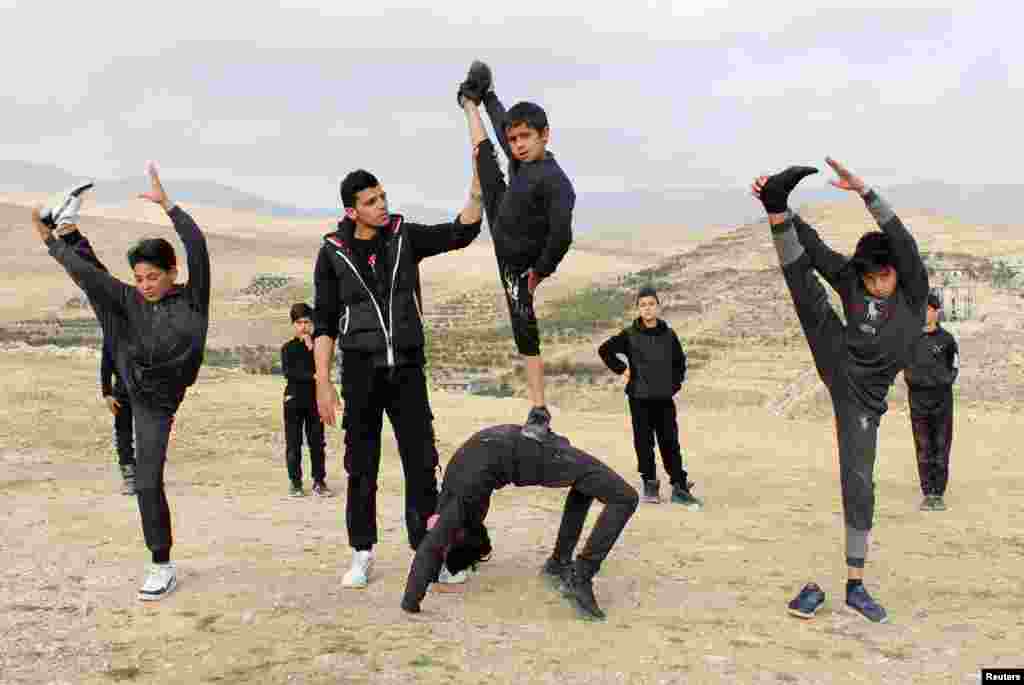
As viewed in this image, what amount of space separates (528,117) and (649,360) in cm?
387

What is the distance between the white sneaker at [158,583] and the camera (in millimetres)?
5379

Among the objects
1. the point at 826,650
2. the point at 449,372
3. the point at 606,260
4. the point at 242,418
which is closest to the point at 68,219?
the point at 826,650

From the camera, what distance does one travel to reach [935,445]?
9.21m

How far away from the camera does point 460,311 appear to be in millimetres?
53156

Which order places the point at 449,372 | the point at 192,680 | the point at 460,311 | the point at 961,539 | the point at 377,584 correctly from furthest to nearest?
the point at 460,311 → the point at 449,372 → the point at 961,539 → the point at 377,584 → the point at 192,680

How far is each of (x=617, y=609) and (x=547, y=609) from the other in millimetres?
412

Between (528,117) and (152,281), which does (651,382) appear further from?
(152,281)

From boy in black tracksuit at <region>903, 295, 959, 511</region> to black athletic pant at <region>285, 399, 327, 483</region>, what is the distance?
5.96 metres

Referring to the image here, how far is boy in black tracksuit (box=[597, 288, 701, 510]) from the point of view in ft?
28.4

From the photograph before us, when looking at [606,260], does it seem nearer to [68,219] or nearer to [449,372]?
[449,372]

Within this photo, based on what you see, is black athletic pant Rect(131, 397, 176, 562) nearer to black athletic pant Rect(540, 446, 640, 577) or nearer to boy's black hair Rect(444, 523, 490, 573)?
boy's black hair Rect(444, 523, 490, 573)

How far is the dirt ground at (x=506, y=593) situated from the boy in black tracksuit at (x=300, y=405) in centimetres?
37

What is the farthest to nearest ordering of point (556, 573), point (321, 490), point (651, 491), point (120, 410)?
point (321, 490) < point (651, 491) < point (120, 410) < point (556, 573)

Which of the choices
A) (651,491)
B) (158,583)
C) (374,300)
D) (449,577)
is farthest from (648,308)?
(158,583)
